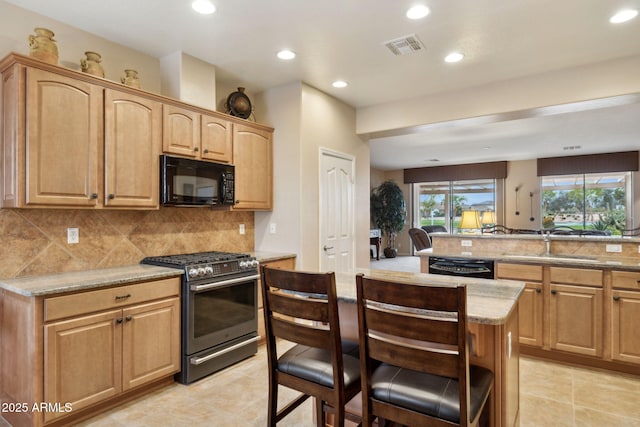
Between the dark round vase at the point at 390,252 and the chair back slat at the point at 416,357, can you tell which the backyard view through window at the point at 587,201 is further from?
the chair back slat at the point at 416,357

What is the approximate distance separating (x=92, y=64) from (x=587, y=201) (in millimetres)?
10427

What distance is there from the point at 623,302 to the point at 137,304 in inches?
145

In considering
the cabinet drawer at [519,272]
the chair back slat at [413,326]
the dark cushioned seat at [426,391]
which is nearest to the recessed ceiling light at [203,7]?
the chair back slat at [413,326]

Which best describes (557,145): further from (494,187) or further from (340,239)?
(340,239)

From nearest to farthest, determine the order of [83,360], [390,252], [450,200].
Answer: [83,360] → [390,252] → [450,200]

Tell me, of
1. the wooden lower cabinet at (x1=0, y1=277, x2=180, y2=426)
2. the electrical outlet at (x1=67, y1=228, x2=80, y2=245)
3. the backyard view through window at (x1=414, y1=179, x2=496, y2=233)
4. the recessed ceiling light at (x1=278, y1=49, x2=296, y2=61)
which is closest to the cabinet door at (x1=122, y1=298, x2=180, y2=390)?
the wooden lower cabinet at (x1=0, y1=277, x2=180, y2=426)

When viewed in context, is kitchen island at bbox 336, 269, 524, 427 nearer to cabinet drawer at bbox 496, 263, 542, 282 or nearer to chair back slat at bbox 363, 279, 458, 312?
chair back slat at bbox 363, 279, 458, 312

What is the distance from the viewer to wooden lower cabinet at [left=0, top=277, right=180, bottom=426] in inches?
82.2

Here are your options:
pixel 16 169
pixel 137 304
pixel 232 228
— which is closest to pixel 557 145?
pixel 232 228

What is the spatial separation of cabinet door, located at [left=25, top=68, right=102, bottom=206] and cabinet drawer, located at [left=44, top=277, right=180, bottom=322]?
0.65 meters

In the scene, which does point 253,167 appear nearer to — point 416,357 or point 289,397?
point 289,397

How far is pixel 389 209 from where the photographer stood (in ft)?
33.0

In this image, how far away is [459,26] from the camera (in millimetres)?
Result: 2775

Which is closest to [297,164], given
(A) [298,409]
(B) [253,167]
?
(B) [253,167]
